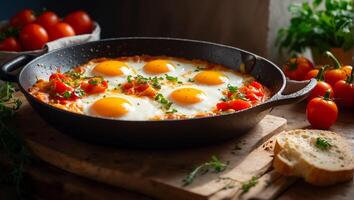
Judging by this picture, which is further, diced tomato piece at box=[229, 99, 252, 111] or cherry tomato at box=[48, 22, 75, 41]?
cherry tomato at box=[48, 22, 75, 41]

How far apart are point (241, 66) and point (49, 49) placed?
3.62 feet

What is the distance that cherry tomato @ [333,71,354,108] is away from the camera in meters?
2.84

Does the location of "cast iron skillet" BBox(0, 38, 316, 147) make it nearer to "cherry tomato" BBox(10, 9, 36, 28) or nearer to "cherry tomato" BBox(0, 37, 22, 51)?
"cherry tomato" BBox(0, 37, 22, 51)

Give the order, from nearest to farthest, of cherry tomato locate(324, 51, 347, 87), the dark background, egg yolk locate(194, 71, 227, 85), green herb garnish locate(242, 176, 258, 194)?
1. green herb garnish locate(242, 176, 258, 194)
2. egg yolk locate(194, 71, 227, 85)
3. cherry tomato locate(324, 51, 347, 87)
4. the dark background

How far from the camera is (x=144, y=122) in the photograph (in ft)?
6.57

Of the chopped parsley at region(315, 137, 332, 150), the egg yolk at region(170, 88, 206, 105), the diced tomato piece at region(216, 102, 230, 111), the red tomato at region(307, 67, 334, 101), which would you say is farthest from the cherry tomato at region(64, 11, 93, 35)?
the chopped parsley at region(315, 137, 332, 150)

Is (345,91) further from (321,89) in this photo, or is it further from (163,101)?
(163,101)

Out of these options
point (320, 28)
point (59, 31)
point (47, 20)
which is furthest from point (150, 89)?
point (320, 28)

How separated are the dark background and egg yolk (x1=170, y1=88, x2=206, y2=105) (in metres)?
1.23

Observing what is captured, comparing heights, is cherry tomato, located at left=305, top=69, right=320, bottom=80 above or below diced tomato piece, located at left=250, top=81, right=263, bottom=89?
below

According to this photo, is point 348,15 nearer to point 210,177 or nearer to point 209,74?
point 209,74

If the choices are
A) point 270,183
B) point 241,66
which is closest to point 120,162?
point 270,183

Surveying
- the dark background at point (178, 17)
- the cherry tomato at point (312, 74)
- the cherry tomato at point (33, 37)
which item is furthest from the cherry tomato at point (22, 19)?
the cherry tomato at point (312, 74)

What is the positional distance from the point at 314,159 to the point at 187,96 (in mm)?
689
